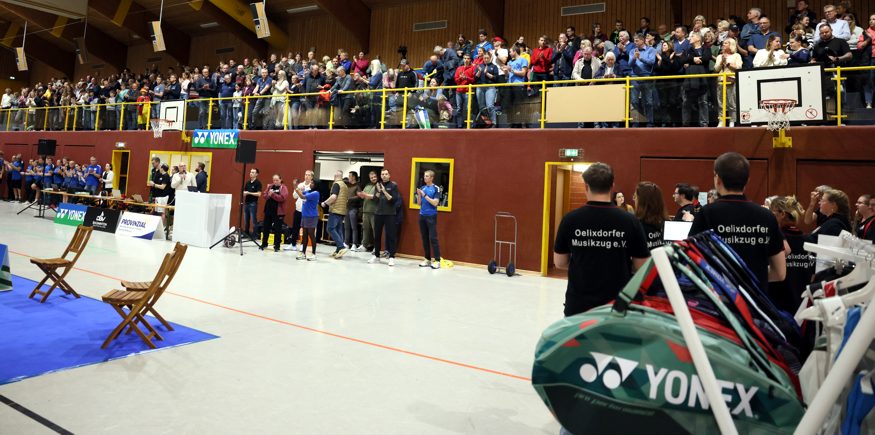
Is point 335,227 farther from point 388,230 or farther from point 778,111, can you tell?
point 778,111

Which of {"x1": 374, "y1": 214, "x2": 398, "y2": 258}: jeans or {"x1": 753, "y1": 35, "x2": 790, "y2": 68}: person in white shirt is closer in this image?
{"x1": 753, "y1": 35, "x2": 790, "y2": 68}: person in white shirt

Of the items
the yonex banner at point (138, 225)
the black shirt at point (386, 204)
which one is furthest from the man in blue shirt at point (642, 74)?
the yonex banner at point (138, 225)

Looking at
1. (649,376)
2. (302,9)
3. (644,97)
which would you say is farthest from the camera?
(302,9)

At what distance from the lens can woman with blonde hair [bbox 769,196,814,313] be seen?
13.5ft

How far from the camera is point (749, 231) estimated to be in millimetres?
2842

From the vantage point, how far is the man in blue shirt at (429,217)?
1060 centimetres

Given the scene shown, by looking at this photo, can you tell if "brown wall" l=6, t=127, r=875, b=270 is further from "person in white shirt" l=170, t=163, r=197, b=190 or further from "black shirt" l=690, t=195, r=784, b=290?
"black shirt" l=690, t=195, r=784, b=290

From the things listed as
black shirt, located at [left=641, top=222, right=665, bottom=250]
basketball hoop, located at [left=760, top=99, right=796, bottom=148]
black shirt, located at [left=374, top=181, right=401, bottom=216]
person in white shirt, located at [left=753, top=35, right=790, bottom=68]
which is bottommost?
black shirt, located at [left=641, top=222, right=665, bottom=250]

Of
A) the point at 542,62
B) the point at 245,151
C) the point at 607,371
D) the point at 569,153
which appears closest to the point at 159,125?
the point at 245,151

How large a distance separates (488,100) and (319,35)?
39.3 ft

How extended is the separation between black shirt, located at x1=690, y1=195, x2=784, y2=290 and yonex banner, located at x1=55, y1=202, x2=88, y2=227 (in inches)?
646

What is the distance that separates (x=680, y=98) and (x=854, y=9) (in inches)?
267

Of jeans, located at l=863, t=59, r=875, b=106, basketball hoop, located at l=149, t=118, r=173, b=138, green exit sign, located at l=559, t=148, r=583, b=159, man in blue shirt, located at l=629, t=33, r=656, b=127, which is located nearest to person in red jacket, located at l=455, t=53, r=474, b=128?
green exit sign, located at l=559, t=148, r=583, b=159

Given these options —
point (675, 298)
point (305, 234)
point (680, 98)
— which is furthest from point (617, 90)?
point (675, 298)
